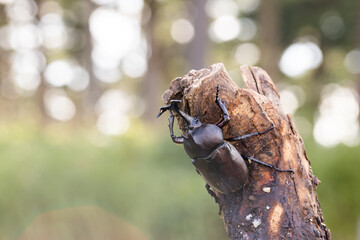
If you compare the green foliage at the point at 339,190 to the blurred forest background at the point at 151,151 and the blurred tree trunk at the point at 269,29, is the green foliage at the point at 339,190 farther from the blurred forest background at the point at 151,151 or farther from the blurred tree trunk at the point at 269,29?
the blurred tree trunk at the point at 269,29

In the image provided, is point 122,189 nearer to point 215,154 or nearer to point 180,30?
point 215,154

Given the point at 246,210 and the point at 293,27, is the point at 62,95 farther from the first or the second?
the point at 246,210

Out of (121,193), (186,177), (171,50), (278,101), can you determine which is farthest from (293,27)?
(278,101)

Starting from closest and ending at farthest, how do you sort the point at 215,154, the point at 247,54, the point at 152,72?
the point at 215,154 → the point at 152,72 → the point at 247,54

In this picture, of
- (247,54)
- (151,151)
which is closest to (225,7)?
(247,54)

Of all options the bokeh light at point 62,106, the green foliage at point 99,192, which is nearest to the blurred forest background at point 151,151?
the green foliage at point 99,192

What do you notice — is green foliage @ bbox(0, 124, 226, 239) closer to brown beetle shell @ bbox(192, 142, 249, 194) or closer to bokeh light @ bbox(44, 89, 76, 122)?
brown beetle shell @ bbox(192, 142, 249, 194)
